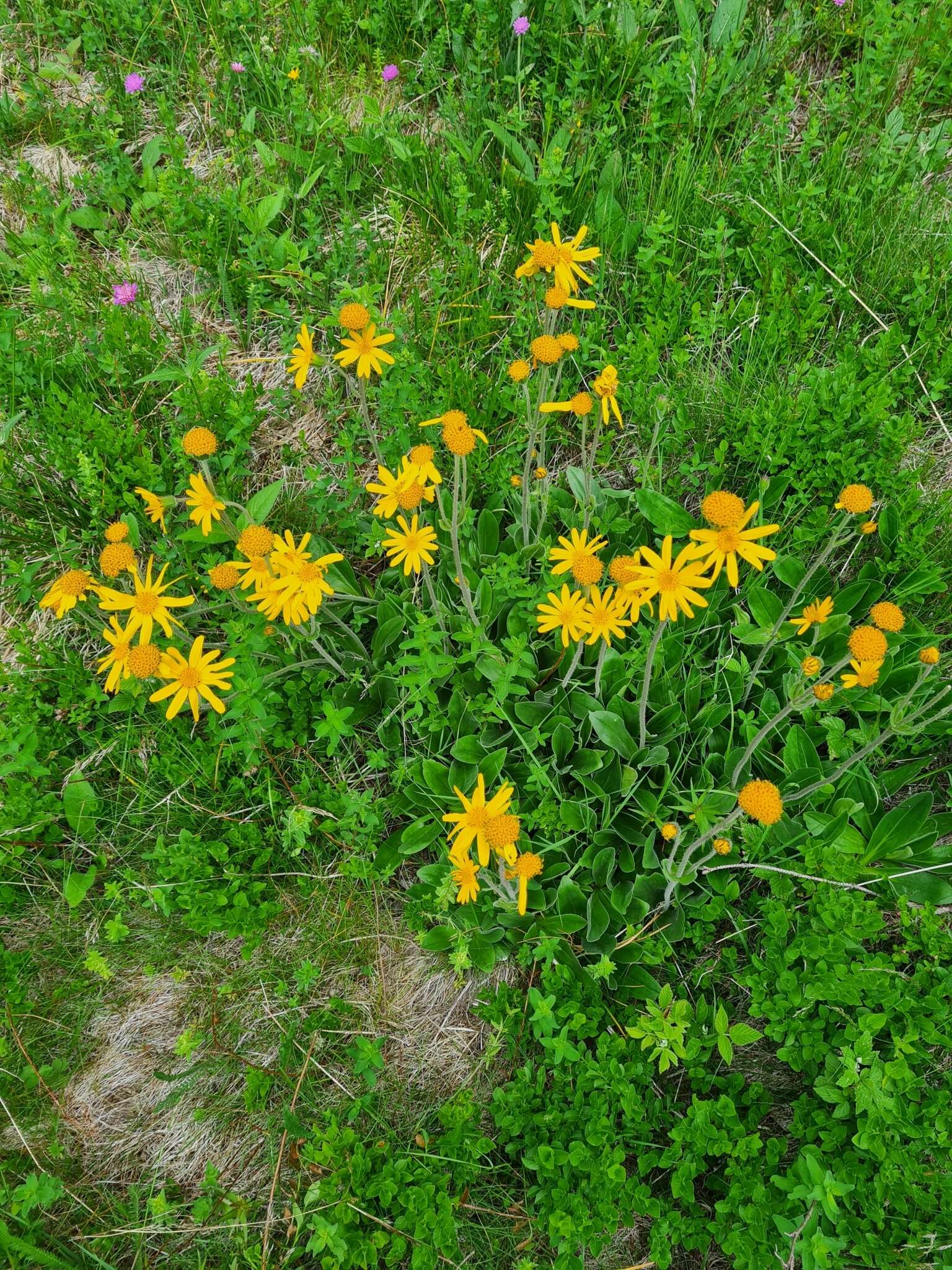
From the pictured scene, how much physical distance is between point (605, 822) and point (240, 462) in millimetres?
1955

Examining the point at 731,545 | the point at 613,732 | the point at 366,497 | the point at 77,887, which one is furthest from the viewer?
the point at 366,497

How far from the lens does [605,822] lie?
8.26ft

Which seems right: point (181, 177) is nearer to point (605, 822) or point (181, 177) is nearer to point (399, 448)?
point (399, 448)

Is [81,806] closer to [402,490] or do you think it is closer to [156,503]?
[156,503]

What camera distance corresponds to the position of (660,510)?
276cm

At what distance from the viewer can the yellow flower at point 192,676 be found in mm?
2338

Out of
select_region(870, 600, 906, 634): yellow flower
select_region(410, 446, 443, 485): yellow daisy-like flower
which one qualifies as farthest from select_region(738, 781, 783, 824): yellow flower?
select_region(410, 446, 443, 485): yellow daisy-like flower

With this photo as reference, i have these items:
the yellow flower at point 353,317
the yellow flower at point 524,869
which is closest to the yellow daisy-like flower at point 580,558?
the yellow flower at point 524,869

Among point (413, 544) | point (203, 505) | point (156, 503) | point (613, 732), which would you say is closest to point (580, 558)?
point (413, 544)

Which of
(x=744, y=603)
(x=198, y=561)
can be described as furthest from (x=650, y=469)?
(x=198, y=561)

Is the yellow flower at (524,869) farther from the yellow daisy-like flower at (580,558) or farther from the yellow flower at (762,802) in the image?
the yellow daisy-like flower at (580,558)

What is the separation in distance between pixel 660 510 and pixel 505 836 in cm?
132

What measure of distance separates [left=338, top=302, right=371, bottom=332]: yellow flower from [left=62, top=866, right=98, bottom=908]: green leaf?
1912 millimetres

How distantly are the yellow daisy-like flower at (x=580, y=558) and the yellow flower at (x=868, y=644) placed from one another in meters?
0.64
